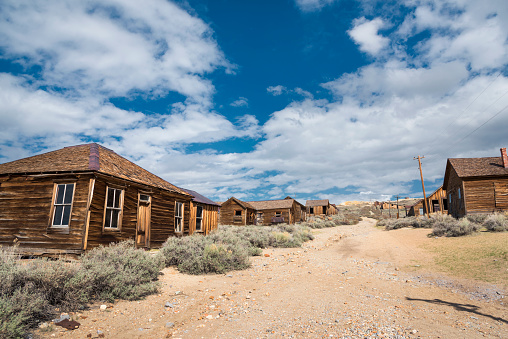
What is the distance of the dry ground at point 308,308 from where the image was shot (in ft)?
15.1

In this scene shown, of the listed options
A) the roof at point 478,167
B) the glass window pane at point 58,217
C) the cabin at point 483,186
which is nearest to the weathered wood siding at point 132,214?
the glass window pane at point 58,217

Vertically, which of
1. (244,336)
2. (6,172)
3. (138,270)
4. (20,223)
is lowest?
(244,336)

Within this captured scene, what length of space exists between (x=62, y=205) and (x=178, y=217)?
708 cm

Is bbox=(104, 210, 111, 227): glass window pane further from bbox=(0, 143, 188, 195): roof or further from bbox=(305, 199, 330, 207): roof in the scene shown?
bbox=(305, 199, 330, 207): roof

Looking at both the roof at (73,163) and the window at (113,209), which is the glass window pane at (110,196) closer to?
the window at (113,209)

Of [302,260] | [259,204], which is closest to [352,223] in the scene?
[259,204]

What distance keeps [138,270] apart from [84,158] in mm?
7042

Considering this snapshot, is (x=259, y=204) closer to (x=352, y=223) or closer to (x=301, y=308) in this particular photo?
(x=352, y=223)

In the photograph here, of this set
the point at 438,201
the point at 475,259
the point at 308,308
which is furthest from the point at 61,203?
the point at 438,201

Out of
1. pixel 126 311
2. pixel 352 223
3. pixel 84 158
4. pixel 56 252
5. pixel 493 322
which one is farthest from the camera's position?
pixel 352 223

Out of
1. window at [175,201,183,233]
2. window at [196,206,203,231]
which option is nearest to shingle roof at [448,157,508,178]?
window at [196,206,203,231]

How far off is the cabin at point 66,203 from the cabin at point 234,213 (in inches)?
967

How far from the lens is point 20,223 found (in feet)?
36.5

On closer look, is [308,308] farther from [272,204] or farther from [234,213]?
[272,204]
